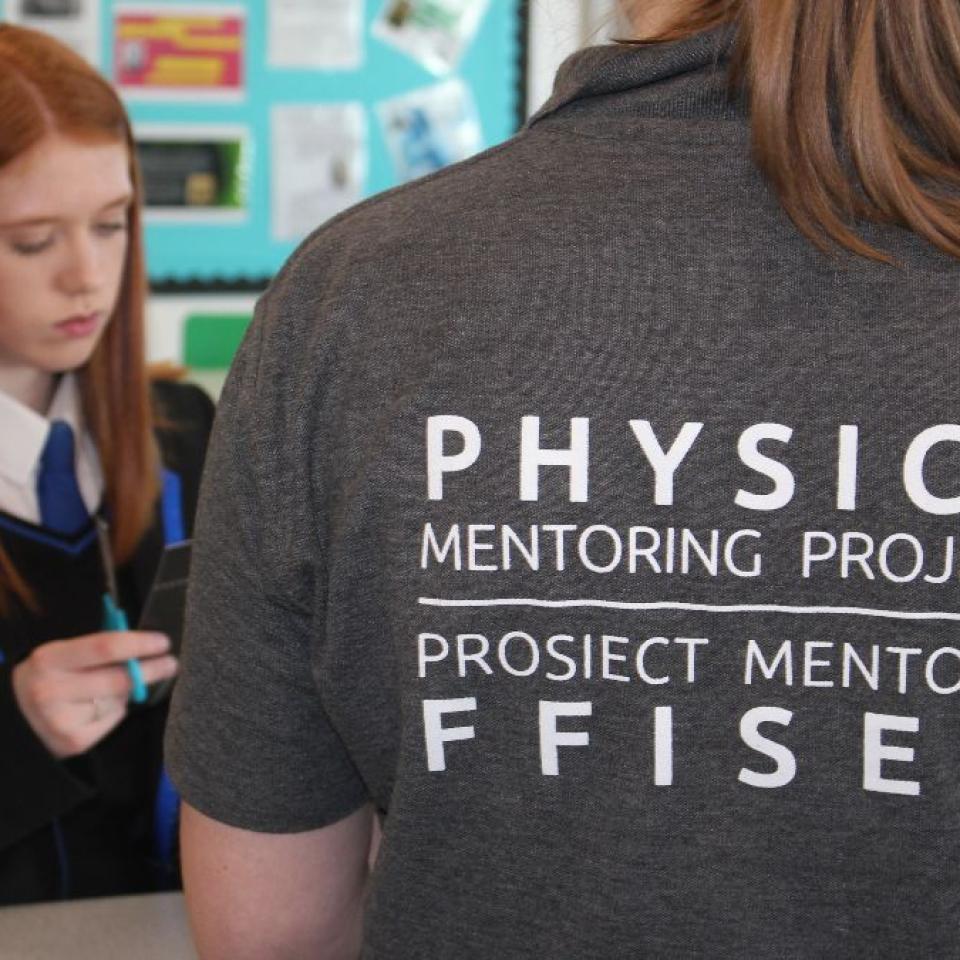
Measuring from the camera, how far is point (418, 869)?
624mm

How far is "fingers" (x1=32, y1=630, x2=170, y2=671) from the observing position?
4.04 ft

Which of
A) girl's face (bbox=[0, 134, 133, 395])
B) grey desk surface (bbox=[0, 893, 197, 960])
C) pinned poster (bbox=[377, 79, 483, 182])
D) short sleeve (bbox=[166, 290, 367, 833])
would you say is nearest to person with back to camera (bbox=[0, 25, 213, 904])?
girl's face (bbox=[0, 134, 133, 395])

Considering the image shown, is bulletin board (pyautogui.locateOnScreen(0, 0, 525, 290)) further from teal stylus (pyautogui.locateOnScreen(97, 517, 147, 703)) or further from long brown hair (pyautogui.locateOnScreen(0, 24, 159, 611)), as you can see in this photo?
teal stylus (pyautogui.locateOnScreen(97, 517, 147, 703))

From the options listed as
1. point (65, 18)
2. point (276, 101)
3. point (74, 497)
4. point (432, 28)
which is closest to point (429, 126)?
point (432, 28)

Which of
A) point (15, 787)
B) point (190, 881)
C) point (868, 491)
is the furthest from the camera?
point (15, 787)

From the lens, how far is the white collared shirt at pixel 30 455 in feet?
4.33

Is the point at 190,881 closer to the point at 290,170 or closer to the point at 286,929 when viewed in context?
the point at 286,929

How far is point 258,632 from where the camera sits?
25.4 inches

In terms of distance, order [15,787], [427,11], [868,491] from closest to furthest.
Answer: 1. [868,491]
2. [15,787]
3. [427,11]

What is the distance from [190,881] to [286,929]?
0.06 metres

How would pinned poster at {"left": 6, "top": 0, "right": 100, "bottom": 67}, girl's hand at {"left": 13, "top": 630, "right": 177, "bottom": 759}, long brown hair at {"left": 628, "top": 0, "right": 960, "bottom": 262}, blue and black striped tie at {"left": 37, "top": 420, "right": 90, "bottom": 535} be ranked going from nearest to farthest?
long brown hair at {"left": 628, "top": 0, "right": 960, "bottom": 262}, girl's hand at {"left": 13, "top": 630, "right": 177, "bottom": 759}, blue and black striped tie at {"left": 37, "top": 420, "right": 90, "bottom": 535}, pinned poster at {"left": 6, "top": 0, "right": 100, "bottom": 67}

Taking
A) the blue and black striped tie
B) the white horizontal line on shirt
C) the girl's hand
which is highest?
the white horizontal line on shirt

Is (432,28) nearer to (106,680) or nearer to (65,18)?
(65,18)

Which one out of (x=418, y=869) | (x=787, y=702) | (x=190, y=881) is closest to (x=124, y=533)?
(x=190, y=881)
